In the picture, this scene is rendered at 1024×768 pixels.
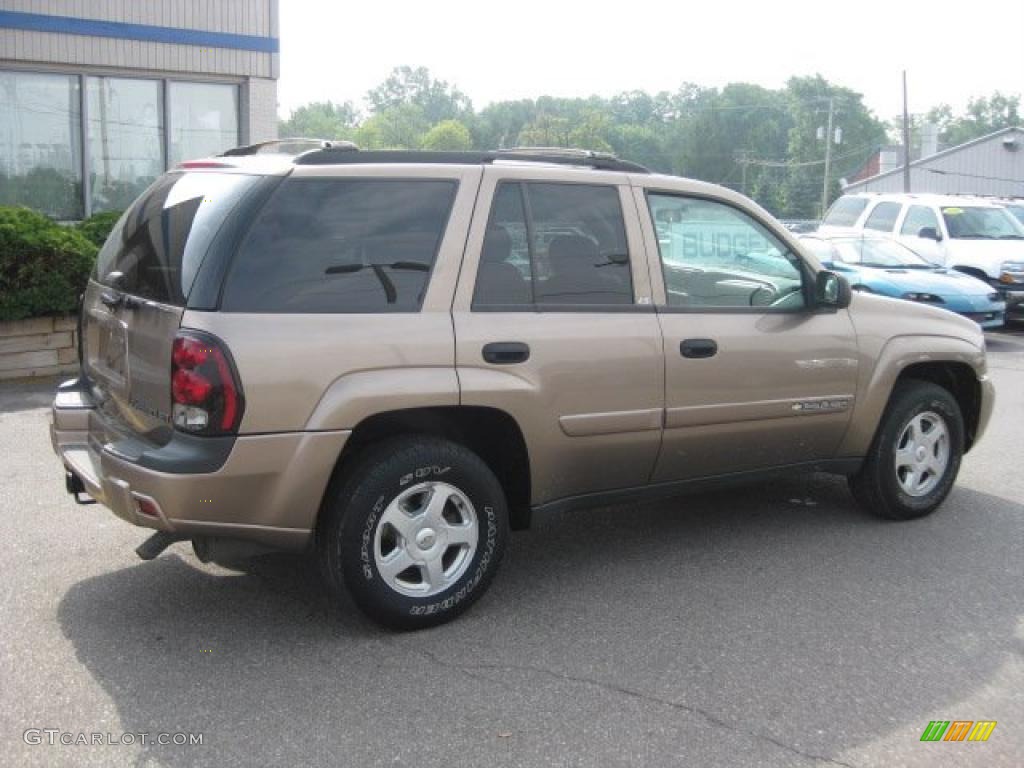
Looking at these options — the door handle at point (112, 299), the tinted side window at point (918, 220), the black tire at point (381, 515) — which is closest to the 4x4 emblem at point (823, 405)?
the black tire at point (381, 515)

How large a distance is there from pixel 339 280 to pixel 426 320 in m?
0.36

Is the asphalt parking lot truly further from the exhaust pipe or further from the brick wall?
the brick wall

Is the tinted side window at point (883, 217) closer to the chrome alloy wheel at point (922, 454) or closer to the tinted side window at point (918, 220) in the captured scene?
the tinted side window at point (918, 220)

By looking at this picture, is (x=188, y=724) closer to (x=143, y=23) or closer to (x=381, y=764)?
(x=381, y=764)

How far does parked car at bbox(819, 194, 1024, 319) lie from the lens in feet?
52.8

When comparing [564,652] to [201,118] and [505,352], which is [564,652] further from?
[201,118]

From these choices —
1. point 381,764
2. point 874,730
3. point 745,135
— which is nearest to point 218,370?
point 381,764

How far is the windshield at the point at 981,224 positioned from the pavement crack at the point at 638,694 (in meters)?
14.5

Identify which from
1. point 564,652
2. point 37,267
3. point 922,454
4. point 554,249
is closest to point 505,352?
point 554,249

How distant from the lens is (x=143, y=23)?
42.5ft

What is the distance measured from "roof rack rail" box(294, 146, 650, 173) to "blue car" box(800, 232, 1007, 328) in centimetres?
903

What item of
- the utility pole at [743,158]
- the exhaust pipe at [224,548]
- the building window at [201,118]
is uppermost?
the utility pole at [743,158]

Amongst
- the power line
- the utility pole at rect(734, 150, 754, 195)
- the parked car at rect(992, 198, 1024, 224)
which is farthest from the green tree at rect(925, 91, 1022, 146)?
the parked car at rect(992, 198, 1024, 224)

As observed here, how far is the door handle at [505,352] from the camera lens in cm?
448
